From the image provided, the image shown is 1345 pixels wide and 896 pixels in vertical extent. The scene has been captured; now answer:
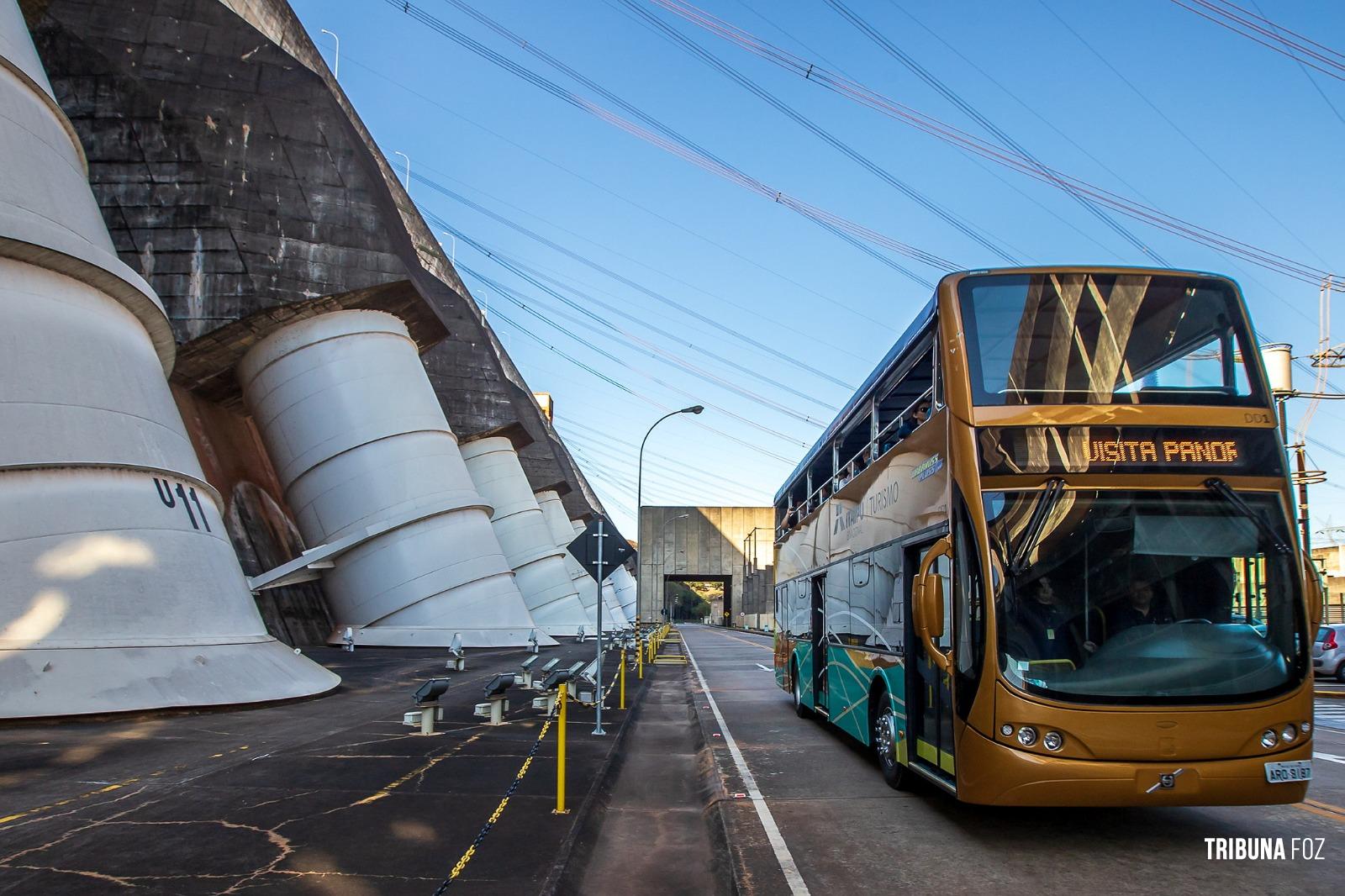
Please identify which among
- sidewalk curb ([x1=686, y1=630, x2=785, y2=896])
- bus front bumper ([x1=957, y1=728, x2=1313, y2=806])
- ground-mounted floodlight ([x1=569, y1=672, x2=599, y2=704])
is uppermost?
bus front bumper ([x1=957, y1=728, x2=1313, y2=806])

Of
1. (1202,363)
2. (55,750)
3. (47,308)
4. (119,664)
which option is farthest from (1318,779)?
(47,308)

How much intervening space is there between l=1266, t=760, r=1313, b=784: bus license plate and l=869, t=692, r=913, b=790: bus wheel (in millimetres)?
3299

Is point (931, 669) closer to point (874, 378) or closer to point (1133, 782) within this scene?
point (1133, 782)

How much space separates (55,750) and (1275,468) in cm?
1250

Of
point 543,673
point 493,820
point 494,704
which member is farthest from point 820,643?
point 493,820

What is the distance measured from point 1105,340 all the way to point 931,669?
10.1ft

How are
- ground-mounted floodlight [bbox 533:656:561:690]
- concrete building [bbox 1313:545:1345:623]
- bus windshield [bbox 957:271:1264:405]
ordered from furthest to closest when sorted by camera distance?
concrete building [bbox 1313:545:1345:623]
ground-mounted floodlight [bbox 533:656:561:690]
bus windshield [bbox 957:271:1264:405]

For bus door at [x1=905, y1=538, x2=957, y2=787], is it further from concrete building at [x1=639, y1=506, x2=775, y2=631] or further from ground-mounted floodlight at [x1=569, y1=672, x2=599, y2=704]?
concrete building at [x1=639, y1=506, x2=775, y2=631]

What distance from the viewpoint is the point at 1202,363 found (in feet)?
24.3

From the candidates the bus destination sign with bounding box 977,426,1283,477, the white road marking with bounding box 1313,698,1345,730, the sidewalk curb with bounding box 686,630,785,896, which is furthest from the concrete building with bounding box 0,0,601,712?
the white road marking with bounding box 1313,698,1345,730

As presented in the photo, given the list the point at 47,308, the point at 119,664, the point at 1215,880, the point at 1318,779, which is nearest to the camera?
the point at 1215,880

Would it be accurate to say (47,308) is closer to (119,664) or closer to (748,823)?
(119,664)

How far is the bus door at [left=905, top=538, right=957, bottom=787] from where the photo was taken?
24.0 ft

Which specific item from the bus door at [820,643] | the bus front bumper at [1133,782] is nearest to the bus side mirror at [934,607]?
the bus front bumper at [1133,782]
